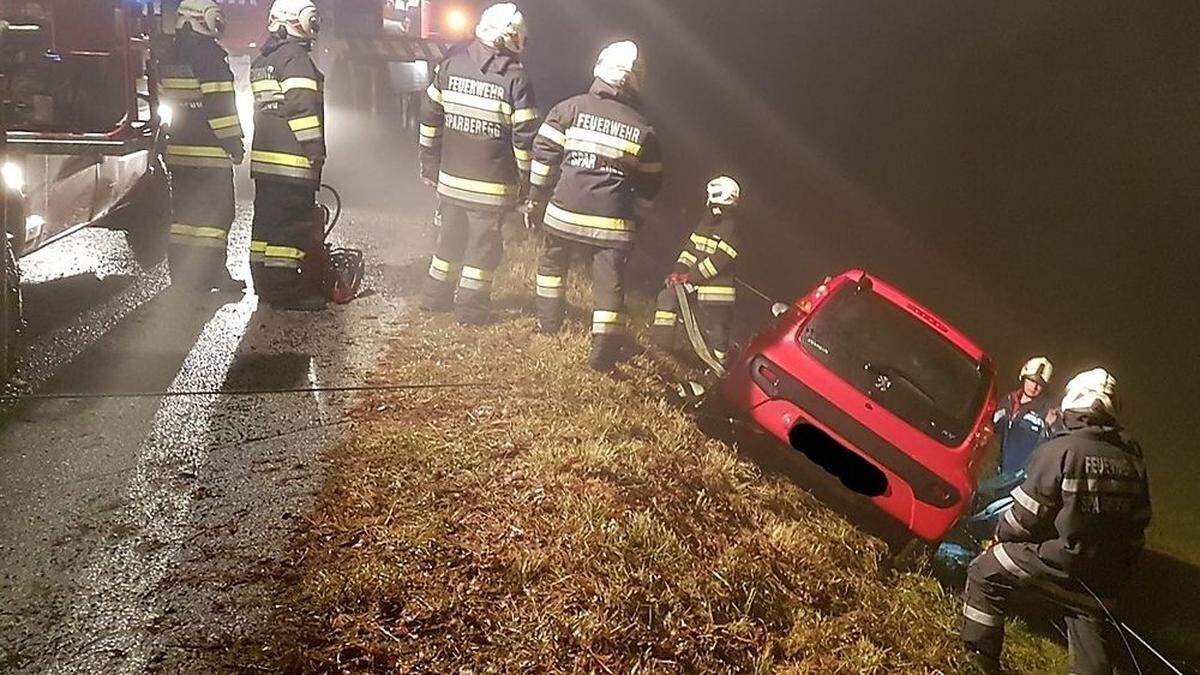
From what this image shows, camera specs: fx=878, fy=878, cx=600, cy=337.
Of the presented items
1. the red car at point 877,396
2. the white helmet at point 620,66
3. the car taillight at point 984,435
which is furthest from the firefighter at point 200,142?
the car taillight at point 984,435

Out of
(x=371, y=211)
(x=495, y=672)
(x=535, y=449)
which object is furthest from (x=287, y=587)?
(x=371, y=211)

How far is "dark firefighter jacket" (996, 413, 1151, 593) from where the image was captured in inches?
151

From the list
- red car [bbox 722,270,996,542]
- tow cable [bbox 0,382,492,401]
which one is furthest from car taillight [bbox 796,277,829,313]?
tow cable [bbox 0,382,492,401]

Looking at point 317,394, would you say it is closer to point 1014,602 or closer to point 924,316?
point 924,316

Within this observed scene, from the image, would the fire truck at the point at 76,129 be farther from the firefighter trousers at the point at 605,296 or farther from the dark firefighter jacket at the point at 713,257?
the dark firefighter jacket at the point at 713,257

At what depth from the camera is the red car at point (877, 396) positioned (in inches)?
179

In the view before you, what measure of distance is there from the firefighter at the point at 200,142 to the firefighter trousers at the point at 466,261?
1405 mm

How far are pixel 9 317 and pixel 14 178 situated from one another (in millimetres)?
793

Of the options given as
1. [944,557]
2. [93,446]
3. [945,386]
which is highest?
[945,386]

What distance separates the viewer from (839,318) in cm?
491

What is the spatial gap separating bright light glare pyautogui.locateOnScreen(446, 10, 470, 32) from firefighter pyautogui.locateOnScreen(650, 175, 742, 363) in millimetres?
5572

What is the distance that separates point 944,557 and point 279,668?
11.4ft

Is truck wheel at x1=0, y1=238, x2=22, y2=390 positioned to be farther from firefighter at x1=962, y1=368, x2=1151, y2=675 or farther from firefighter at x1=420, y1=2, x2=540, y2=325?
firefighter at x1=962, y1=368, x2=1151, y2=675

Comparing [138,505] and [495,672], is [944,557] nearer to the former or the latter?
[495,672]
